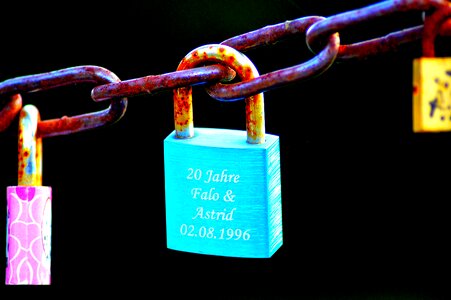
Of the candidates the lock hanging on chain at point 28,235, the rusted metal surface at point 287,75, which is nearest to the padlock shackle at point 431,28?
the rusted metal surface at point 287,75

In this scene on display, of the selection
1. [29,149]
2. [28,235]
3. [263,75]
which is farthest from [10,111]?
[263,75]

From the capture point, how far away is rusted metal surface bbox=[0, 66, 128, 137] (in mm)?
979

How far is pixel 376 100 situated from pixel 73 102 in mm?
607

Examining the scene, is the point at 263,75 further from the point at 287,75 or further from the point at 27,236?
the point at 27,236

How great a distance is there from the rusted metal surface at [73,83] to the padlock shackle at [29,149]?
2cm

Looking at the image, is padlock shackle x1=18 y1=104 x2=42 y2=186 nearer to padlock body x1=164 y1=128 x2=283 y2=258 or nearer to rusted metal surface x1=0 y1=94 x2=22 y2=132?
rusted metal surface x1=0 y1=94 x2=22 y2=132

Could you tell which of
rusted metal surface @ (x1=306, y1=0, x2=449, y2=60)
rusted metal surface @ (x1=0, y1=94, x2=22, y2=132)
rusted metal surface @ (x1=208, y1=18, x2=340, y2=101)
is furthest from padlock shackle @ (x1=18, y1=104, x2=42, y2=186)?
rusted metal surface @ (x1=306, y1=0, x2=449, y2=60)

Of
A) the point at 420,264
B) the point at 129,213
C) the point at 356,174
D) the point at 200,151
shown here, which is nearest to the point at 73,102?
the point at 129,213

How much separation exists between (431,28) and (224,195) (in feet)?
1.26

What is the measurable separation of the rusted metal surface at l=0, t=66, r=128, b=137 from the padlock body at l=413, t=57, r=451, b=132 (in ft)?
1.37

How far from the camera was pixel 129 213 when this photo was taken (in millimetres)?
1427

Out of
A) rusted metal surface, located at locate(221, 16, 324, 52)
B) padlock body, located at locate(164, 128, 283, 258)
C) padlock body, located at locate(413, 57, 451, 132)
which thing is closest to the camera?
→ padlock body, located at locate(413, 57, 451, 132)

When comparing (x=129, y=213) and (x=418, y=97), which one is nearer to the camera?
(x=418, y=97)

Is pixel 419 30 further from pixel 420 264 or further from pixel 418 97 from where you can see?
pixel 420 264
